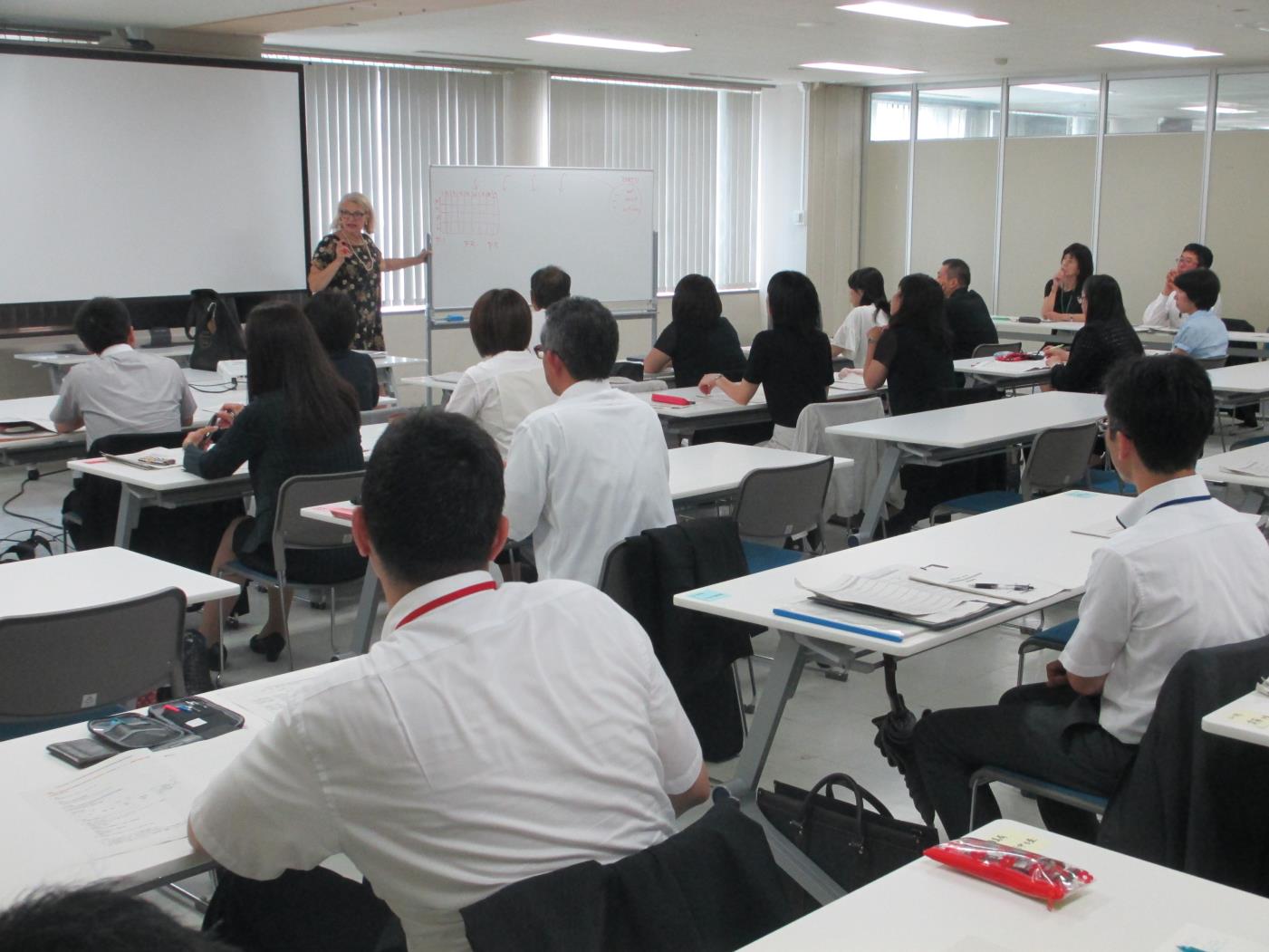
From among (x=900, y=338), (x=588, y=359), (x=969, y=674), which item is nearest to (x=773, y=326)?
(x=900, y=338)

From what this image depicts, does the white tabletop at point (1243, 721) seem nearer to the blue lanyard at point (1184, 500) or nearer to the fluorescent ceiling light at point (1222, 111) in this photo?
the blue lanyard at point (1184, 500)

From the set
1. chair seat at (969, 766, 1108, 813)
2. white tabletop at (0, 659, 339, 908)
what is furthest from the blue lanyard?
white tabletop at (0, 659, 339, 908)

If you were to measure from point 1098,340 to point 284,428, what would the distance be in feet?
12.9

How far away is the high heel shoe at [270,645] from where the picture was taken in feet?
15.4

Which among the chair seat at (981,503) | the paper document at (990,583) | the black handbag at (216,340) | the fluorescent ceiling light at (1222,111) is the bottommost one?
the chair seat at (981,503)

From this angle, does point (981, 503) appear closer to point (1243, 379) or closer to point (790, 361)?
point (790, 361)

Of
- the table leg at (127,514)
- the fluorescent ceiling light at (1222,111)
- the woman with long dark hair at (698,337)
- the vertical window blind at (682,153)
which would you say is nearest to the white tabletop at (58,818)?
the table leg at (127,514)

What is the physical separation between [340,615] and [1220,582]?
3.67m

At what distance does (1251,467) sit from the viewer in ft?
14.2

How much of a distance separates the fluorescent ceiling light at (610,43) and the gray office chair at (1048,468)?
214 inches

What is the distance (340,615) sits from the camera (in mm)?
5301

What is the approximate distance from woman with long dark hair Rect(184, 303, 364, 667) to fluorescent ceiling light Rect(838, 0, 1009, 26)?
5.06m

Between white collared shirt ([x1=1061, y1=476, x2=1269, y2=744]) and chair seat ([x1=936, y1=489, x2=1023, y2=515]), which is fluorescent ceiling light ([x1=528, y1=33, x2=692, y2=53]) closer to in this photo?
chair seat ([x1=936, y1=489, x2=1023, y2=515])

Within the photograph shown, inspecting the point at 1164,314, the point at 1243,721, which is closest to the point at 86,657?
the point at 1243,721
